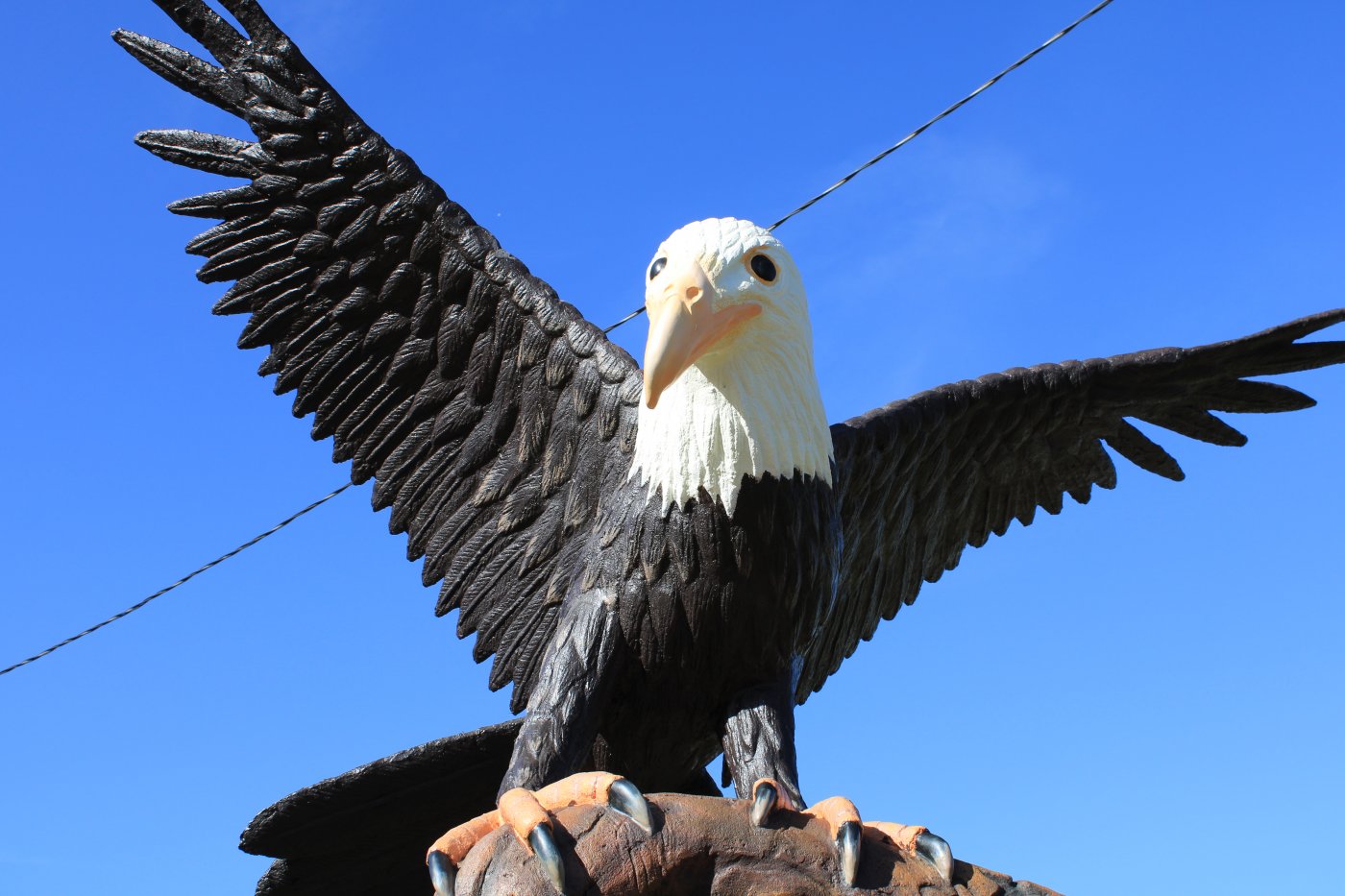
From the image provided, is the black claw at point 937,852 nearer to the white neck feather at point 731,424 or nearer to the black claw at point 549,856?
the black claw at point 549,856

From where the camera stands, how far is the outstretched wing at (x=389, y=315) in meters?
4.45

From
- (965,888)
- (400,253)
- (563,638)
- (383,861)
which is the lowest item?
(965,888)

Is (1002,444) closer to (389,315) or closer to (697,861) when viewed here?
(389,315)

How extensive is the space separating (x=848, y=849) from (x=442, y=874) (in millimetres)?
762

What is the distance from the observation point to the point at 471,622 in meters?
4.42

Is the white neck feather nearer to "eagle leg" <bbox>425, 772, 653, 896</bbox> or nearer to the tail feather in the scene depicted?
the tail feather

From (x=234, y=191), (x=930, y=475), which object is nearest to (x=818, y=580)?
(x=930, y=475)

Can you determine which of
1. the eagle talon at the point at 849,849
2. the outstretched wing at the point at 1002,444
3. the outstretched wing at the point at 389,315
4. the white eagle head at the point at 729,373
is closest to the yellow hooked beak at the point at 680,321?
the white eagle head at the point at 729,373

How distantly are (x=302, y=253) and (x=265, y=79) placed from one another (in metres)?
0.52

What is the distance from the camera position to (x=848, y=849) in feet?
9.52

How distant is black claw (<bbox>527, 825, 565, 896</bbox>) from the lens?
2.68 meters

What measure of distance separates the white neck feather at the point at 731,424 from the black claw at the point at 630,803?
1050 mm

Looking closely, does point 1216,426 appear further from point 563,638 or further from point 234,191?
point 234,191

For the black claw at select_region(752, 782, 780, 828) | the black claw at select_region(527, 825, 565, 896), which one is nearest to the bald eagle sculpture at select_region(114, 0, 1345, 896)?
the black claw at select_region(752, 782, 780, 828)
